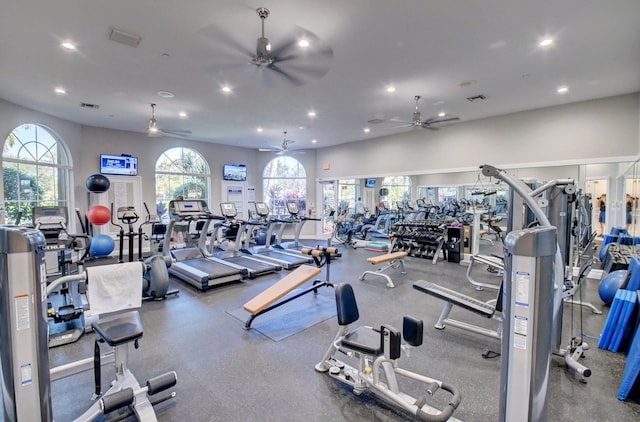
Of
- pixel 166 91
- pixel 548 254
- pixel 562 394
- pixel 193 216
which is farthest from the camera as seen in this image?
pixel 193 216

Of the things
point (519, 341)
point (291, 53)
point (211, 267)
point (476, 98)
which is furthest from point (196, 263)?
point (476, 98)

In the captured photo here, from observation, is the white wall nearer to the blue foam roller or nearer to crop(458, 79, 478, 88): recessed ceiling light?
crop(458, 79, 478, 88): recessed ceiling light

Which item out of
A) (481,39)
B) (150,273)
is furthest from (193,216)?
(481,39)

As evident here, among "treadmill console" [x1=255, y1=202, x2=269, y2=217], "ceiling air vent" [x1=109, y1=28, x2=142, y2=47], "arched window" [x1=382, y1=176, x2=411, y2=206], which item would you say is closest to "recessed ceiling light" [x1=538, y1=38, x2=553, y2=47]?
"ceiling air vent" [x1=109, y1=28, x2=142, y2=47]

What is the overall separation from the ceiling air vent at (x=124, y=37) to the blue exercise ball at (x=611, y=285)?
655 centimetres

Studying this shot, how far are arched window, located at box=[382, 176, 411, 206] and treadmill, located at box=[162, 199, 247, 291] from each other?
5.61 metres

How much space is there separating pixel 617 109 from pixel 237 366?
288 inches

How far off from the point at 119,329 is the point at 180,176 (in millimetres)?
7925

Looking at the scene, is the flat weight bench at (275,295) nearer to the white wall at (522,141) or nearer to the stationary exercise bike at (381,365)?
the stationary exercise bike at (381,365)

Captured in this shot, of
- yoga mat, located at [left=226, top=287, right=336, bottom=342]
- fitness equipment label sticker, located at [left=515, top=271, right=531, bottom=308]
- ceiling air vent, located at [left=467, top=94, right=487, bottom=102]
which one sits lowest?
yoga mat, located at [left=226, top=287, right=336, bottom=342]

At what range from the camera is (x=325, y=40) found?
3381 millimetres

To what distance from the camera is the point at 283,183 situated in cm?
1107

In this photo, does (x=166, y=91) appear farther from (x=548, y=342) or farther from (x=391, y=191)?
(x=391, y=191)

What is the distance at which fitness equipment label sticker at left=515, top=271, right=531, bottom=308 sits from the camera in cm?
145
